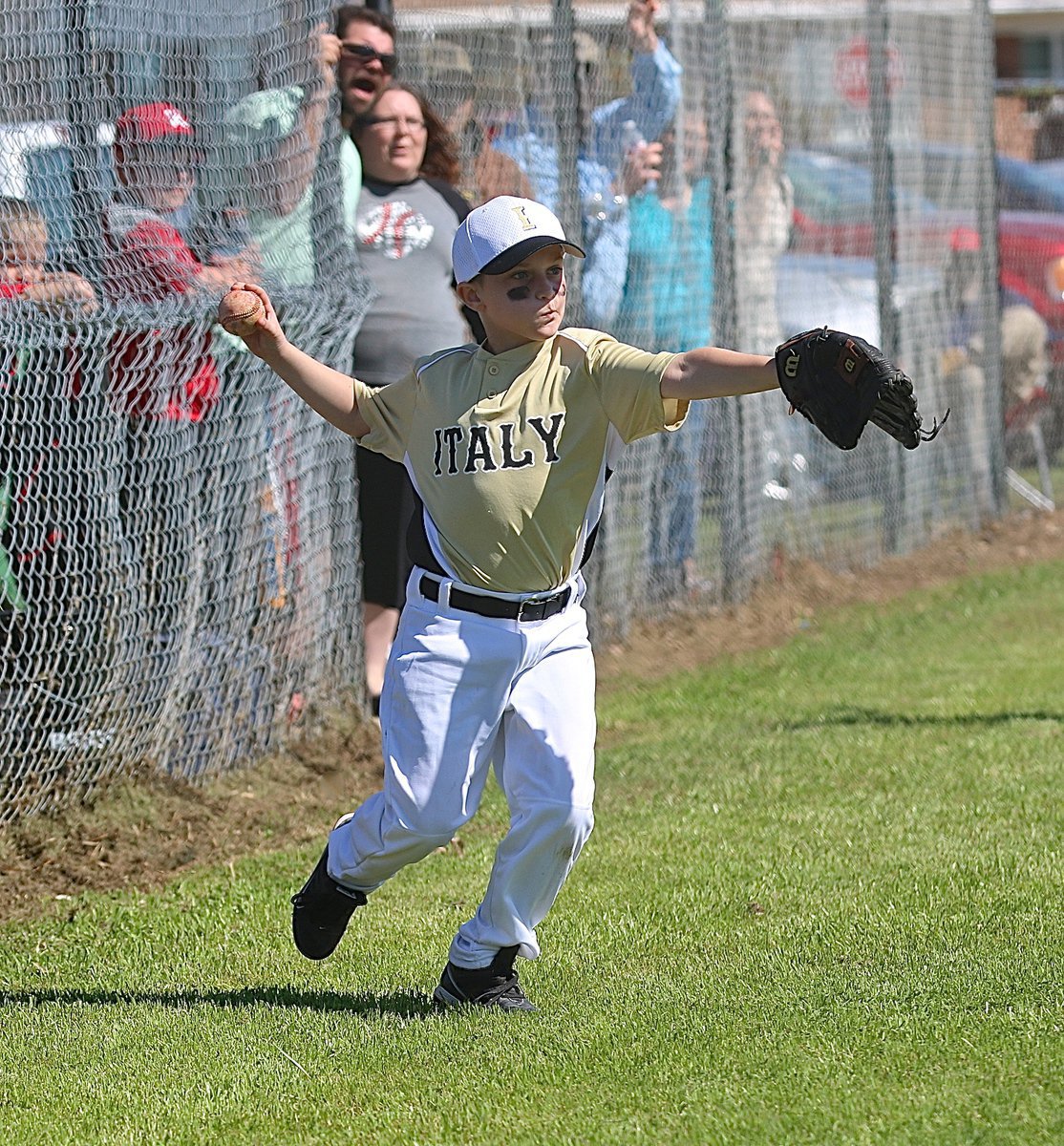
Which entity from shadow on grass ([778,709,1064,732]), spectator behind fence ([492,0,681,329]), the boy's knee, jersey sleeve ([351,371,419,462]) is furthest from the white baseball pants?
spectator behind fence ([492,0,681,329])

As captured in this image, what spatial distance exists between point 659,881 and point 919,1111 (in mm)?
1952

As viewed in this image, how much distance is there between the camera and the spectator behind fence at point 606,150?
8.67 metres

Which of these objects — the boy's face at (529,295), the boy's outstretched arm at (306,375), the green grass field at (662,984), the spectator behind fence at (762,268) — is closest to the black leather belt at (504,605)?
the boy's outstretched arm at (306,375)

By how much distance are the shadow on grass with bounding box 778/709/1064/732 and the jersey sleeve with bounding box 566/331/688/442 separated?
132 inches

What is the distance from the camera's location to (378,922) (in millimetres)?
5074

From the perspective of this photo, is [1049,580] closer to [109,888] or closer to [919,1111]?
[109,888]

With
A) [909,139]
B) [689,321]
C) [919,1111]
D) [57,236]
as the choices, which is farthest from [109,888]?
[909,139]

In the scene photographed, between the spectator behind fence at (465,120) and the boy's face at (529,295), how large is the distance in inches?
159

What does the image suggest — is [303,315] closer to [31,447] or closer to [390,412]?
[31,447]

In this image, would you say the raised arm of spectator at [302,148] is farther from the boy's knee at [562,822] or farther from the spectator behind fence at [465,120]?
the boy's knee at [562,822]

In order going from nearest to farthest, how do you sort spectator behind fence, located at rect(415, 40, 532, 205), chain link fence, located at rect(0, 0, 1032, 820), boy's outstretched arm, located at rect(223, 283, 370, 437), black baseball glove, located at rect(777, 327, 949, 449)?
1. black baseball glove, located at rect(777, 327, 949, 449)
2. boy's outstretched arm, located at rect(223, 283, 370, 437)
3. chain link fence, located at rect(0, 0, 1032, 820)
4. spectator behind fence, located at rect(415, 40, 532, 205)

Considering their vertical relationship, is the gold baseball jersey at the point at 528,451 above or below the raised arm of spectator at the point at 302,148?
below

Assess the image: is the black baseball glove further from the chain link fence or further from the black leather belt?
the chain link fence

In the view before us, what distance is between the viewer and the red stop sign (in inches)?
448
